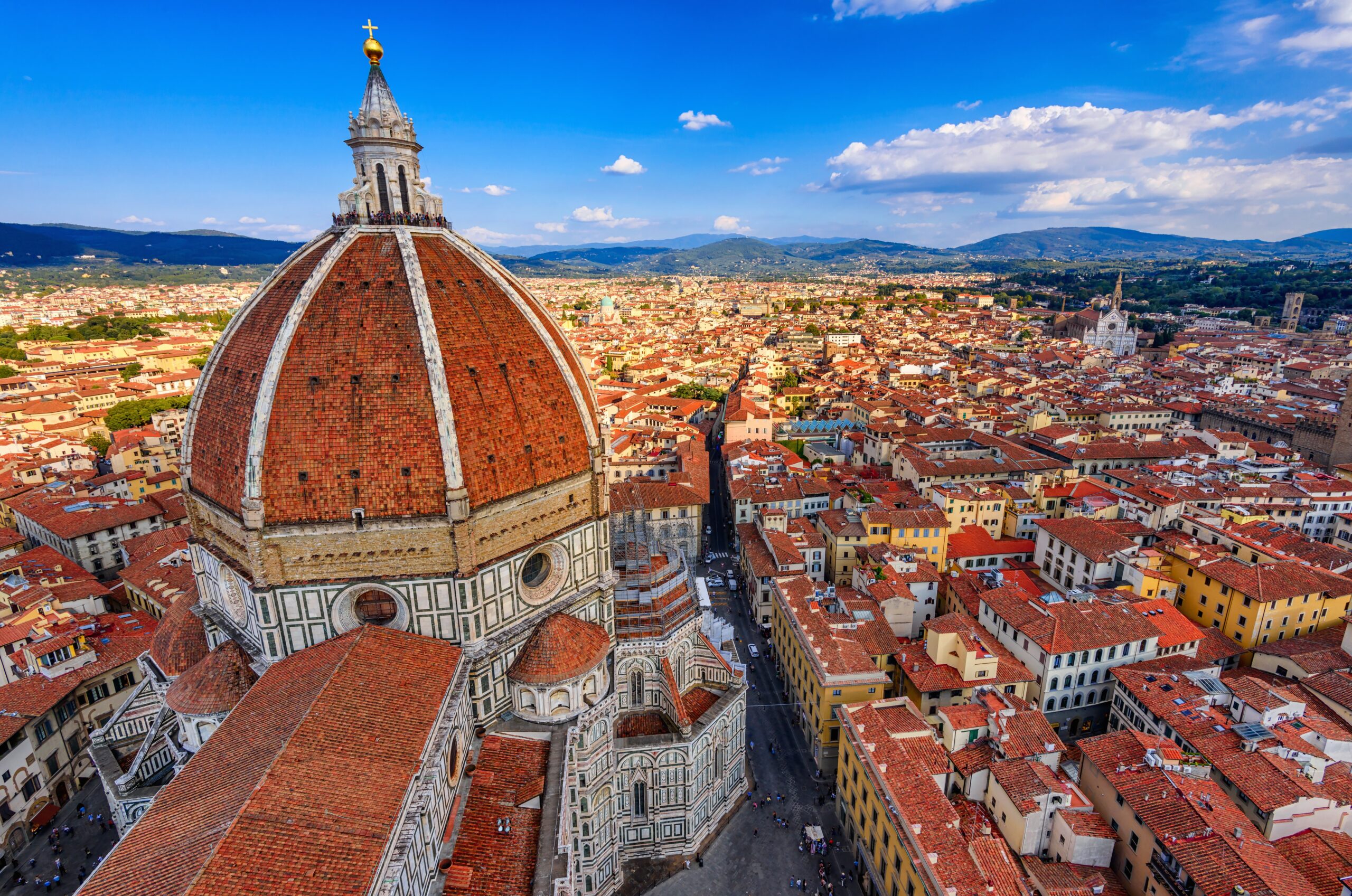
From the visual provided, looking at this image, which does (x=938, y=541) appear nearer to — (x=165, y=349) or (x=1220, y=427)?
(x=1220, y=427)

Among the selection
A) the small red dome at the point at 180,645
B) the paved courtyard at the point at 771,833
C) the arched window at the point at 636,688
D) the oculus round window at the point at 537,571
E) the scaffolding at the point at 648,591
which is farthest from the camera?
the arched window at the point at 636,688

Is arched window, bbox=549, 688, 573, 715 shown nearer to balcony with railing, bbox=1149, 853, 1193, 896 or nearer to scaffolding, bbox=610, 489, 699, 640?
scaffolding, bbox=610, 489, 699, 640

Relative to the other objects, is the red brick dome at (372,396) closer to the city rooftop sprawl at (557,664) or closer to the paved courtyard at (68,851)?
the city rooftop sprawl at (557,664)

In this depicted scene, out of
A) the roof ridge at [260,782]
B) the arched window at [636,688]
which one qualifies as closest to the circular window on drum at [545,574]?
the roof ridge at [260,782]

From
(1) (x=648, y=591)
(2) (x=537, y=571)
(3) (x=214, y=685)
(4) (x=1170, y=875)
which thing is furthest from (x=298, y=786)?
(4) (x=1170, y=875)

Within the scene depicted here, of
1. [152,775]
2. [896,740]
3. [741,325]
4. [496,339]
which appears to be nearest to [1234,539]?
[896,740]

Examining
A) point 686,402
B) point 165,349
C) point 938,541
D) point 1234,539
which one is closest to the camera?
point 1234,539
